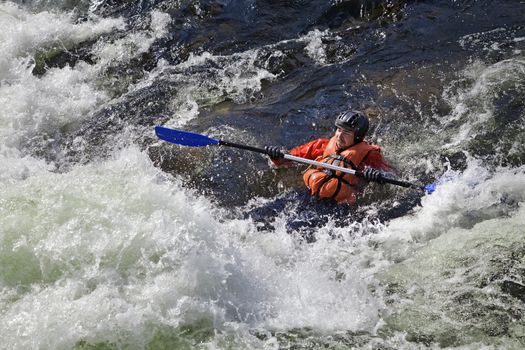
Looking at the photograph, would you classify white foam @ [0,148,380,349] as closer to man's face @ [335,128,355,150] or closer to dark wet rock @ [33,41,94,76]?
man's face @ [335,128,355,150]

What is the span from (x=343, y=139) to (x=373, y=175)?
2.08ft

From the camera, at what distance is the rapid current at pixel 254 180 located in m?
4.51

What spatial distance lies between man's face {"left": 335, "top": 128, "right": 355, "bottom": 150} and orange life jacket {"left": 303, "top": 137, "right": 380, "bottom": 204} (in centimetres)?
5

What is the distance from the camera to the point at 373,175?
5809 millimetres

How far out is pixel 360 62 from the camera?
27.2ft

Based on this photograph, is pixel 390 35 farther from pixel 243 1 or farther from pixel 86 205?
pixel 86 205

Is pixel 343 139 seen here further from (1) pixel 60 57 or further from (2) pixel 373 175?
(1) pixel 60 57

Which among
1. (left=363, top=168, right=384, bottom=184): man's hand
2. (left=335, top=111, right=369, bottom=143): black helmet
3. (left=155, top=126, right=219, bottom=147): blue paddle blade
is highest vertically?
(left=335, top=111, right=369, bottom=143): black helmet

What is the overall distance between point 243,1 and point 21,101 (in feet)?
12.4

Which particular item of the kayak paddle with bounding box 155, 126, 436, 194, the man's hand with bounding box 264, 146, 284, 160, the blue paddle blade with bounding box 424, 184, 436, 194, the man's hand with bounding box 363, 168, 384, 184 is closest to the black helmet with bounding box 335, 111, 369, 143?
the kayak paddle with bounding box 155, 126, 436, 194

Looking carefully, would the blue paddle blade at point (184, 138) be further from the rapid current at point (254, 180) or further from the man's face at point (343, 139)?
the man's face at point (343, 139)

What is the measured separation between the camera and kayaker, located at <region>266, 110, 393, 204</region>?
20.2 feet

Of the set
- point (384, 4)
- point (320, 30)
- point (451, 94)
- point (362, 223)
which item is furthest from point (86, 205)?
point (384, 4)

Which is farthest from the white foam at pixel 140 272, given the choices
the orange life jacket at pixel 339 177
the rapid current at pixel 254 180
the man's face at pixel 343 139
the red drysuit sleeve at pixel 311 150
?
the red drysuit sleeve at pixel 311 150
